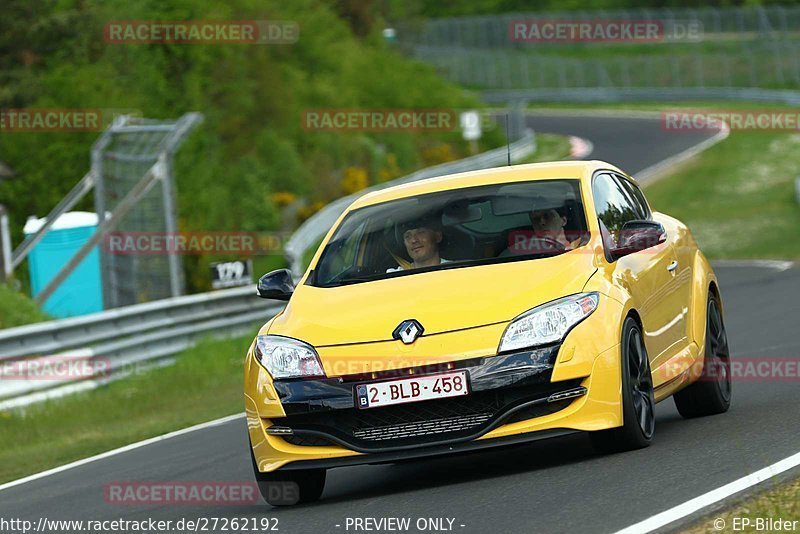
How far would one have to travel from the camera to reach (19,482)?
10.9 metres

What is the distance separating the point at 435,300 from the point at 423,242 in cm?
96

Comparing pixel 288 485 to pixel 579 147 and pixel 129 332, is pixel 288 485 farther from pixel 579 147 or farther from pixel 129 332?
pixel 579 147

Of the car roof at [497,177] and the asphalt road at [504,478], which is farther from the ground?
the car roof at [497,177]

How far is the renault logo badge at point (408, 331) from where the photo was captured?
25.2 ft

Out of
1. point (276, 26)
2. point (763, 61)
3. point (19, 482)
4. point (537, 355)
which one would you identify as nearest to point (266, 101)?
point (276, 26)

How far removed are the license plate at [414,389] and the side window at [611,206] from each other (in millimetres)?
1457

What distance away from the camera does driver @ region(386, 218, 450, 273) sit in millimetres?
8852

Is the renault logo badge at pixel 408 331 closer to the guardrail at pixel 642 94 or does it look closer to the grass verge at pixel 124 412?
the grass verge at pixel 124 412

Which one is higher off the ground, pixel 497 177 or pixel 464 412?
pixel 497 177

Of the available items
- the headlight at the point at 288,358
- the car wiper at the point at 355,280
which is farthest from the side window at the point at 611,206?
the headlight at the point at 288,358

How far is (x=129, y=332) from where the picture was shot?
→ 1716 cm
